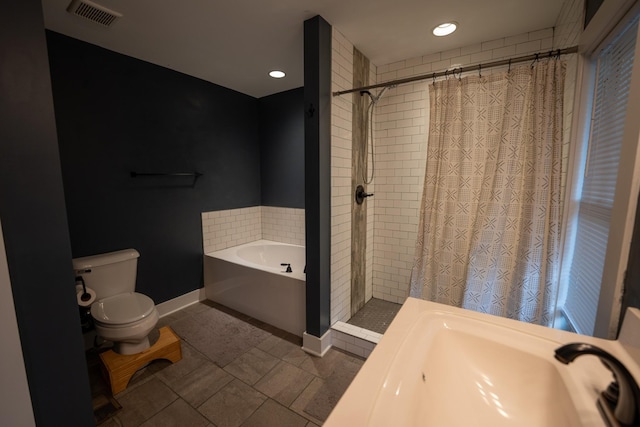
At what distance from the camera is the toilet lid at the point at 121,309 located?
173cm

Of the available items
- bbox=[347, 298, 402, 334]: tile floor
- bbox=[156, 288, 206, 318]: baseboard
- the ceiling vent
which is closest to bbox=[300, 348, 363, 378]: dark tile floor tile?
bbox=[347, 298, 402, 334]: tile floor

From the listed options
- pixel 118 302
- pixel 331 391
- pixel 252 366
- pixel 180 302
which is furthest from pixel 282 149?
pixel 331 391

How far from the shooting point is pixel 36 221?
42.6 inches

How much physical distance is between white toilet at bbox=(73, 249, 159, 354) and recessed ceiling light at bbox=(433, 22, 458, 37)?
9.67 ft

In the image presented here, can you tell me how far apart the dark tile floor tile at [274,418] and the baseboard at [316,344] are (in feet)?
1.70

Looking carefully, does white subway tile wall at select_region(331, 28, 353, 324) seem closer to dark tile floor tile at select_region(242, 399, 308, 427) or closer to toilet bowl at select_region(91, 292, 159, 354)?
dark tile floor tile at select_region(242, 399, 308, 427)

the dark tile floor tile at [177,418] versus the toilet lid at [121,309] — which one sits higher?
the toilet lid at [121,309]

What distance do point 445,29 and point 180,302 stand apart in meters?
3.47

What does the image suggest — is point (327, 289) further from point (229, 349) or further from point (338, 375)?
point (229, 349)

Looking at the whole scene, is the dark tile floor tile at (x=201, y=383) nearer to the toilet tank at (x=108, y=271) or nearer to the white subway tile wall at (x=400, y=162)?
the toilet tank at (x=108, y=271)

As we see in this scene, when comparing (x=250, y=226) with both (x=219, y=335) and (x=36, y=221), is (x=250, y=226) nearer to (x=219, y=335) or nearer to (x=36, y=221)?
(x=219, y=335)

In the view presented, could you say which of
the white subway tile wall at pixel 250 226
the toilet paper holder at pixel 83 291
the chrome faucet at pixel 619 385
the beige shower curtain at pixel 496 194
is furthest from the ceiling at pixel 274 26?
the chrome faucet at pixel 619 385

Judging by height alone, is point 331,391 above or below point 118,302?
below

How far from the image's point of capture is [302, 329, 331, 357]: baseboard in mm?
2027
